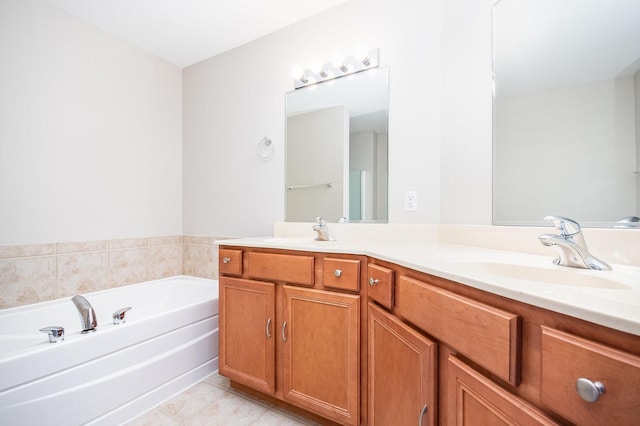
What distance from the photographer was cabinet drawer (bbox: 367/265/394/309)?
1008 millimetres

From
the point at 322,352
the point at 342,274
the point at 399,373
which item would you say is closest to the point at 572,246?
the point at 399,373

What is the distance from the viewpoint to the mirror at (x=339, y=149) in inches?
68.5

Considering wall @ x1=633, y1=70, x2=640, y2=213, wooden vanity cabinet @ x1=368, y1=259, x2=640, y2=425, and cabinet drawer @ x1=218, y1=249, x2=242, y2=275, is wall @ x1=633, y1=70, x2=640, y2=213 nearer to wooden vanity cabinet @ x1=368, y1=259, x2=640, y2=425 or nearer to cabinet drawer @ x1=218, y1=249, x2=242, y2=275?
Answer: wooden vanity cabinet @ x1=368, y1=259, x2=640, y2=425

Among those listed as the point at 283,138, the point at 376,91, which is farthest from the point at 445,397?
the point at 283,138

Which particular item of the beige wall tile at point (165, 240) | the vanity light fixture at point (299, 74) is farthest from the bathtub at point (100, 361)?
the vanity light fixture at point (299, 74)

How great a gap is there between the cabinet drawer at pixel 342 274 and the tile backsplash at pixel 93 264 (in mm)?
1462

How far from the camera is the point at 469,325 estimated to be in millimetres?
651

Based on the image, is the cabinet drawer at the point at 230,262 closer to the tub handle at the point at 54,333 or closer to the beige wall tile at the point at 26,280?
the tub handle at the point at 54,333

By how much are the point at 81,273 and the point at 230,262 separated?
1210mm

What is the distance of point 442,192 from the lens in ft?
5.18

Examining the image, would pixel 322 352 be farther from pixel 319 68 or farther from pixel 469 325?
pixel 319 68

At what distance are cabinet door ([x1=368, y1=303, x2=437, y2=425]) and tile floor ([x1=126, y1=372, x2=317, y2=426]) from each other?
1.76 ft

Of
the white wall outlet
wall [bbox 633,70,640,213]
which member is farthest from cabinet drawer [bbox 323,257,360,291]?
wall [bbox 633,70,640,213]

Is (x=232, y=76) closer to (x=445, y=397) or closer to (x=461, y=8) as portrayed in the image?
(x=461, y=8)
